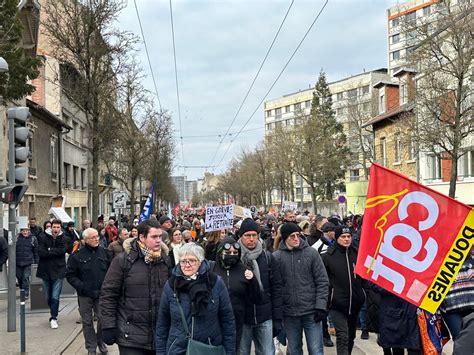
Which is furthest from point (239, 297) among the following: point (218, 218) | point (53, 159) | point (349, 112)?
point (349, 112)

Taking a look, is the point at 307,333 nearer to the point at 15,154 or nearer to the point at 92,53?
the point at 15,154

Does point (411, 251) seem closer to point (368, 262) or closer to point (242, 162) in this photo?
point (368, 262)

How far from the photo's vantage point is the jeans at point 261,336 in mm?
6496

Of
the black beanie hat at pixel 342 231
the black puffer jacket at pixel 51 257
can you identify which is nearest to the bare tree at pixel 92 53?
the black puffer jacket at pixel 51 257

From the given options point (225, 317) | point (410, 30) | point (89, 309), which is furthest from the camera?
point (410, 30)

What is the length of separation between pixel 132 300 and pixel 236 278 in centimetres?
116

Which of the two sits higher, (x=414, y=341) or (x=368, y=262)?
(x=368, y=262)

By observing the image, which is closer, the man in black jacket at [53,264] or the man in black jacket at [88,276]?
the man in black jacket at [88,276]

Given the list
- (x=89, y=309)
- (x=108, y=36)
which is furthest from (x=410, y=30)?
(x=89, y=309)

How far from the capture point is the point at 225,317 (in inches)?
194

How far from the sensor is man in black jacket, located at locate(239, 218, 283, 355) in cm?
638

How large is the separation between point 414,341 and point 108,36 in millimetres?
18484

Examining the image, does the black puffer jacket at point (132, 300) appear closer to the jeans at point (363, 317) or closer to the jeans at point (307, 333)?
the jeans at point (307, 333)

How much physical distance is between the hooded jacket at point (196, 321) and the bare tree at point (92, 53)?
1795cm
